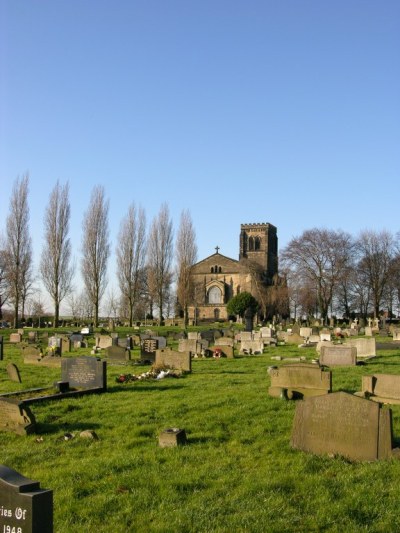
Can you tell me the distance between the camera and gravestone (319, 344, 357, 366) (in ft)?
56.5

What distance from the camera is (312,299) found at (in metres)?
62.6

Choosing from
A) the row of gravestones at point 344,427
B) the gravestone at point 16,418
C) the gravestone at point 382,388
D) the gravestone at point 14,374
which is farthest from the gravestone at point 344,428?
the gravestone at point 14,374

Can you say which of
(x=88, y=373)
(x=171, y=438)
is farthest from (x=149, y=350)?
(x=171, y=438)

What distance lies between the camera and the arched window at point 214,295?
3256 inches

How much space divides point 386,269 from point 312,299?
898cm

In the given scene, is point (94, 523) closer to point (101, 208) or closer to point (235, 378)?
point (235, 378)

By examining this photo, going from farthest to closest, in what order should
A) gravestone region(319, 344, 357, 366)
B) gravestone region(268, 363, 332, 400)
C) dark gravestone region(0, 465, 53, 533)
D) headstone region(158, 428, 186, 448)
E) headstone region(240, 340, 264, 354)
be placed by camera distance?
headstone region(240, 340, 264, 354) < gravestone region(319, 344, 357, 366) < gravestone region(268, 363, 332, 400) < headstone region(158, 428, 186, 448) < dark gravestone region(0, 465, 53, 533)

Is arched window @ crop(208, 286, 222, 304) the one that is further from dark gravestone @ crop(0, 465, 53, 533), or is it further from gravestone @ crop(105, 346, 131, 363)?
dark gravestone @ crop(0, 465, 53, 533)

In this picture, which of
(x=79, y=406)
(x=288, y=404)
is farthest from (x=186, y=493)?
(x=79, y=406)

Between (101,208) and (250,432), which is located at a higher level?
(101,208)

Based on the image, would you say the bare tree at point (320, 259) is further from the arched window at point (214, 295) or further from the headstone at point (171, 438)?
the headstone at point (171, 438)

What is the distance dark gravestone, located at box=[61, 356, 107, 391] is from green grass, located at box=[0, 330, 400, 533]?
1.49 meters

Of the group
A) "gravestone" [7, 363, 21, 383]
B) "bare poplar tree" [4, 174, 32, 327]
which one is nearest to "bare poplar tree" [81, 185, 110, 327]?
"bare poplar tree" [4, 174, 32, 327]

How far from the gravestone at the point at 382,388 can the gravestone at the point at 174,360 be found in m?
6.73
